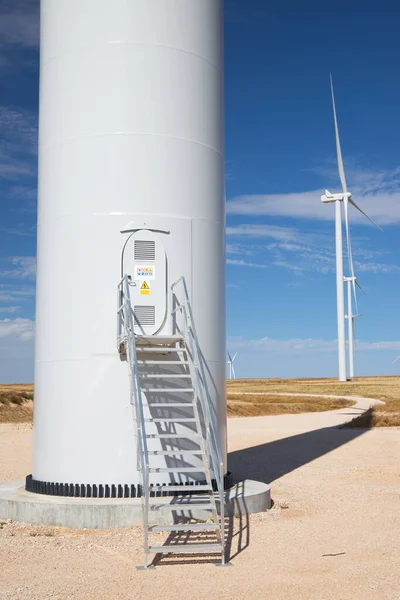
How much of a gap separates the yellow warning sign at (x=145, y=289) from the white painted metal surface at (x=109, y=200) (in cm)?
51

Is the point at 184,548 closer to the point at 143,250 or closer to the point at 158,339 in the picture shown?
the point at 158,339

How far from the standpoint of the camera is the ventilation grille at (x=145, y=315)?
13.6m

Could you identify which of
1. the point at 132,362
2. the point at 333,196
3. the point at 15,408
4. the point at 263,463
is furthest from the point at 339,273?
the point at 132,362

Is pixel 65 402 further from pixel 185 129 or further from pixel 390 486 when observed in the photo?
pixel 390 486

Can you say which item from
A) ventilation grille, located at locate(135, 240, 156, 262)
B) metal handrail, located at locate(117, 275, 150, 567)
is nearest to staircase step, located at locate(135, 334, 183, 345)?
metal handrail, located at locate(117, 275, 150, 567)

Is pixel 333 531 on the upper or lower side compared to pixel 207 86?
lower

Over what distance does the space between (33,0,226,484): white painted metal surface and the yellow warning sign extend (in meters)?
0.51

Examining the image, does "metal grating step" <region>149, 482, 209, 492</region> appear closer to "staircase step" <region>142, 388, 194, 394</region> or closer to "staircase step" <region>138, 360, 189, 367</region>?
"staircase step" <region>142, 388, 194, 394</region>

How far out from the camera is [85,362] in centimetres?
1362

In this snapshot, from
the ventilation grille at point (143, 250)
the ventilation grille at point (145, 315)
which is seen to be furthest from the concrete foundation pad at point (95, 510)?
the ventilation grille at point (143, 250)

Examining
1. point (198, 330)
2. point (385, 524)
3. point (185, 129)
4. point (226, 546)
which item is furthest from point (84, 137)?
point (385, 524)

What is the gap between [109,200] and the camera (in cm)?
1390

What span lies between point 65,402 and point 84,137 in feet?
16.7

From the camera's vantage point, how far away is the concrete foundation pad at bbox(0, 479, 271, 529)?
1220 centimetres
